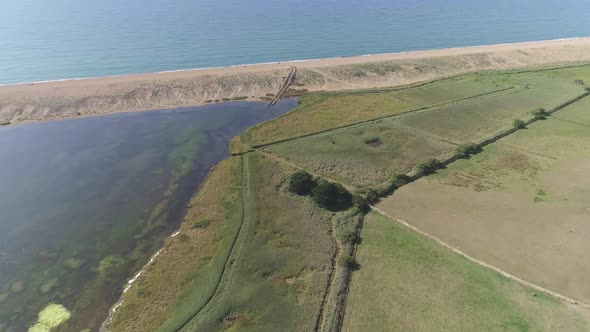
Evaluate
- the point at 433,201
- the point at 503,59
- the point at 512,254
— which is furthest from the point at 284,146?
the point at 503,59

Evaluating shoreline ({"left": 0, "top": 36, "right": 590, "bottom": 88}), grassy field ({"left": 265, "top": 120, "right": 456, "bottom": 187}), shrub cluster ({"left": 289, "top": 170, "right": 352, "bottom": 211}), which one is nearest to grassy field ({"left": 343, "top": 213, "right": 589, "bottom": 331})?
shrub cluster ({"left": 289, "top": 170, "right": 352, "bottom": 211})

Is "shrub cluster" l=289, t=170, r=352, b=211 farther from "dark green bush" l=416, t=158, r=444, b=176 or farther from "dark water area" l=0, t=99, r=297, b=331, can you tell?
"dark water area" l=0, t=99, r=297, b=331

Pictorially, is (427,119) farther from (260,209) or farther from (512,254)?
(260,209)

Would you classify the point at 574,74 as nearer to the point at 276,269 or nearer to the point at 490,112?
the point at 490,112

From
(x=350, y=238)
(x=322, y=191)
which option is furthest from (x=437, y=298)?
(x=322, y=191)

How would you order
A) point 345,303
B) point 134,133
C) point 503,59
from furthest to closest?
point 503,59 → point 134,133 → point 345,303
